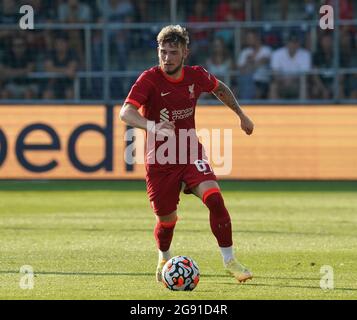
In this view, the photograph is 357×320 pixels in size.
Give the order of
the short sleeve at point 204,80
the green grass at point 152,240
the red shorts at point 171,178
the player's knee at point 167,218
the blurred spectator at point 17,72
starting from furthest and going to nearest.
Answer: the blurred spectator at point 17,72
the short sleeve at point 204,80
the player's knee at point 167,218
the red shorts at point 171,178
the green grass at point 152,240

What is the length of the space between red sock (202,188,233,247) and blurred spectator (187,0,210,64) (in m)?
13.1

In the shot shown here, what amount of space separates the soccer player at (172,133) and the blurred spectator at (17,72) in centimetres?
1241

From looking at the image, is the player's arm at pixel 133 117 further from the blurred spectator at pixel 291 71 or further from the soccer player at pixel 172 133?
the blurred spectator at pixel 291 71

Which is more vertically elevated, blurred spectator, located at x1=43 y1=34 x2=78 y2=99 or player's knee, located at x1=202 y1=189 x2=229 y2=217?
blurred spectator, located at x1=43 y1=34 x2=78 y2=99

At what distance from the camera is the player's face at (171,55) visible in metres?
10.1

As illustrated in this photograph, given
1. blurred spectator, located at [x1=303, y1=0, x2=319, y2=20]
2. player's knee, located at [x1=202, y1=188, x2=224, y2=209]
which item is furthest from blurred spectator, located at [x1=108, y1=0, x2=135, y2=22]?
player's knee, located at [x1=202, y1=188, x2=224, y2=209]

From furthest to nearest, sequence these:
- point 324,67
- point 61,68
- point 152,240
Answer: point 61,68, point 324,67, point 152,240

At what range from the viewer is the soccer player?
10.1m

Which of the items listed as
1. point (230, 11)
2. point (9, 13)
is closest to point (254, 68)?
point (230, 11)

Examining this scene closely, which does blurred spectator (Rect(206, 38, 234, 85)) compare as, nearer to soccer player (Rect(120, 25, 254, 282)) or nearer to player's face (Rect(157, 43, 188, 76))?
soccer player (Rect(120, 25, 254, 282))

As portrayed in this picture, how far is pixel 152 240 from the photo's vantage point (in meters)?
13.3

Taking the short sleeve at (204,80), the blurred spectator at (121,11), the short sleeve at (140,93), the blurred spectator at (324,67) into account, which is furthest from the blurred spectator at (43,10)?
the short sleeve at (140,93)

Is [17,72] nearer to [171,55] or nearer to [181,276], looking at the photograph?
[171,55]

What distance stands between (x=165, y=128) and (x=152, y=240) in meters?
3.37
